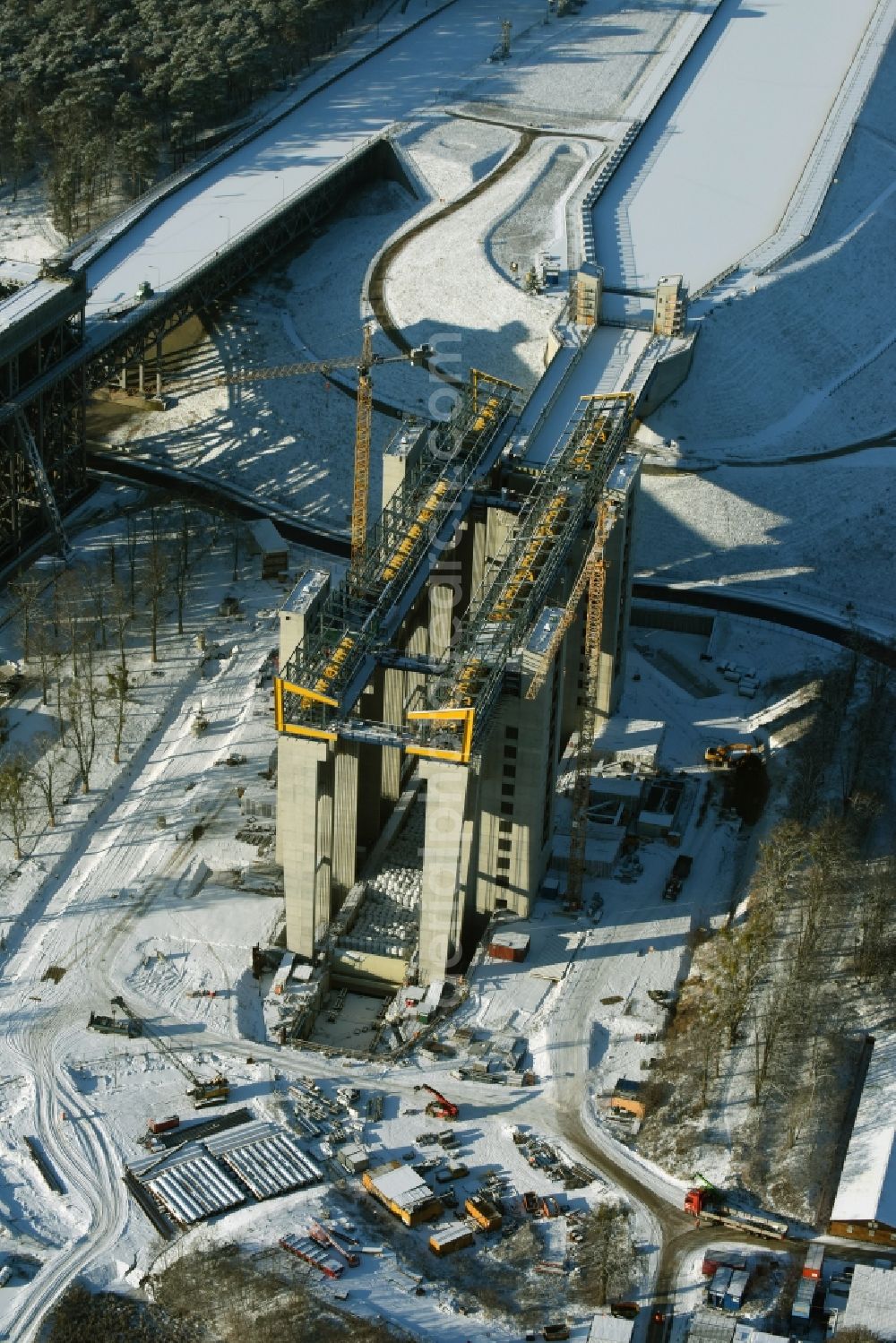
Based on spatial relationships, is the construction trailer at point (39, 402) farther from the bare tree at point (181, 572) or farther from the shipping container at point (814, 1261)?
the shipping container at point (814, 1261)

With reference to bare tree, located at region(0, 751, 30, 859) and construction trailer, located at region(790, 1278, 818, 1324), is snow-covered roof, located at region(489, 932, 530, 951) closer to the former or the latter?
bare tree, located at region(0, 751, 30, 859)

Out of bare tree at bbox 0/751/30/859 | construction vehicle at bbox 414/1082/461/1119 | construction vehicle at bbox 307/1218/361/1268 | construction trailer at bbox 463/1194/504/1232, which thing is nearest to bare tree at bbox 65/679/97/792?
bare tree at bbox 0/751/30/859

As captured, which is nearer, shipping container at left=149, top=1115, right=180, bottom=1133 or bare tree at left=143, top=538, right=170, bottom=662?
shipping container at left=149, top=1115, right=180, bottom=1133

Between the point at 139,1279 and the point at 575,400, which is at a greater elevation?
the point at 575,400

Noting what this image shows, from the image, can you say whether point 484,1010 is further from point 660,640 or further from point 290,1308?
point 660,640

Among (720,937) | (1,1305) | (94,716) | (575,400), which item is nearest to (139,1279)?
(1,1305)

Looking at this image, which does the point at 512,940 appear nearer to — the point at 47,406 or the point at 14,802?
the point at 14,802
